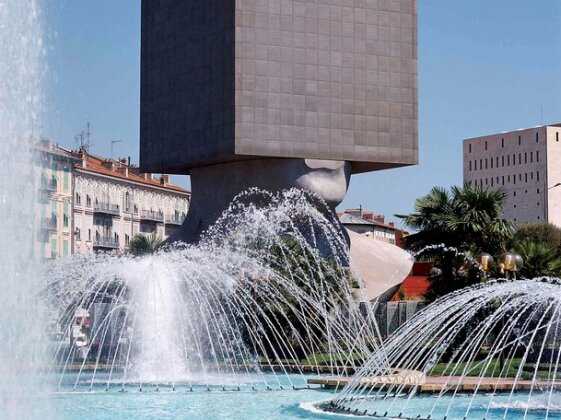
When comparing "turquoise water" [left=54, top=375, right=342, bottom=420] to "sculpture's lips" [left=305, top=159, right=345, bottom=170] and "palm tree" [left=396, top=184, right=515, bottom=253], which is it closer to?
"palm tree" [left=396, top=184, right=515, bottom=253]

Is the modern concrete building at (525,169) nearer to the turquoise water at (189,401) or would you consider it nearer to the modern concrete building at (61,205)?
the modern concrete building at (61,205)

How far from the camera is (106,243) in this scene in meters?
83.7

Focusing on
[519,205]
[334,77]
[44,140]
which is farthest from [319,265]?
[519,205]

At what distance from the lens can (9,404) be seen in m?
13.1

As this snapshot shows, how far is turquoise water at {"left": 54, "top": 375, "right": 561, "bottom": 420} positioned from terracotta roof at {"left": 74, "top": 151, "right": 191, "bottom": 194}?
57075 mm

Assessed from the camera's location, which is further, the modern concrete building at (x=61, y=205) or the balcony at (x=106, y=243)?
the balcony at (x=106, y=243)

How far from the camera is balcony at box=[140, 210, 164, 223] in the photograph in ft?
294

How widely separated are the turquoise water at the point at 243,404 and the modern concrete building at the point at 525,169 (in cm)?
12791

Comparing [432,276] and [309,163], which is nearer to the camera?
[432,276]

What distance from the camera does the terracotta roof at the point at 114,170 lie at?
82375 millimetres

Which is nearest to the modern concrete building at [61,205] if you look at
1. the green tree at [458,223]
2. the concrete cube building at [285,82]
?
the concrete cube building at [285,82]

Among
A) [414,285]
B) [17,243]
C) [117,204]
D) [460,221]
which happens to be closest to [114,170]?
[117,204]

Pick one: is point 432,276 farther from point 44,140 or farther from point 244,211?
point 44,140

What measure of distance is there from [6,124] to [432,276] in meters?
25.6
